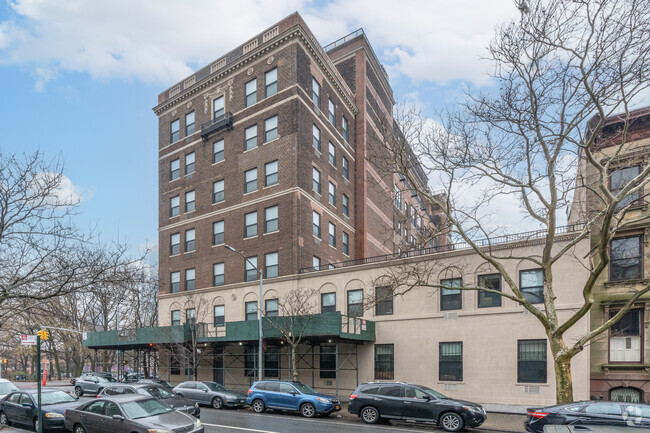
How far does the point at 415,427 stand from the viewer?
1727 cm

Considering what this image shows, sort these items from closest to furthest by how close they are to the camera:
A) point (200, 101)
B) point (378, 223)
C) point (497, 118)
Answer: point (497, 118) → point (200, 101) → point (378, 223)

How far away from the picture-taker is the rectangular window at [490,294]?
919 inches

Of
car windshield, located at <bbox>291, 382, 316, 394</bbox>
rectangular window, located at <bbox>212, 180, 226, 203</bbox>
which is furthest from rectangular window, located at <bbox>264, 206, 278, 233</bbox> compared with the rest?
car windshield, located at <bbox>291, 382, 316, 394</bbox>

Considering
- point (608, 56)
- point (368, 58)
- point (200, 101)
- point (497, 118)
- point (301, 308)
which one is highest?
point (368, 58)

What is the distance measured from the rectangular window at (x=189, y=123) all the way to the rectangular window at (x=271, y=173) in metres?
9.36

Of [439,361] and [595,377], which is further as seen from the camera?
[439,361]

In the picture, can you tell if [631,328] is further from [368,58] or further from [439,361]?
[368,58]

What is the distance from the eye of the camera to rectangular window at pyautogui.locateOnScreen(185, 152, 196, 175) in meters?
37.9

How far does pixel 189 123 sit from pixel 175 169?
4004 millimetres

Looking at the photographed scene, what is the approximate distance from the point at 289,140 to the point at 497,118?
17.1 meters

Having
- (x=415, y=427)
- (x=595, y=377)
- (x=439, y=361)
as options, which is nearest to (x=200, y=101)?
(x=439, y=361)

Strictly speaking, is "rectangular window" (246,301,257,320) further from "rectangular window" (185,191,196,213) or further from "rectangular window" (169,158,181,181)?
"rectangular window" (169,158,181,181)

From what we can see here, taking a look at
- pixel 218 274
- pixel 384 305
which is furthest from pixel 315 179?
pixel 384 305

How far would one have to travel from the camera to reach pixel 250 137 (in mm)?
34531
